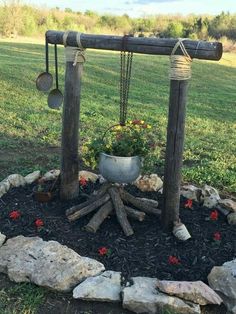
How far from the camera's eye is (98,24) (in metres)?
51.5

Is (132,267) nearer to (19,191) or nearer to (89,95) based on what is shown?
(19,191)

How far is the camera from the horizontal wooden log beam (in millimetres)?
3644

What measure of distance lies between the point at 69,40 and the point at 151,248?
1.98 meters

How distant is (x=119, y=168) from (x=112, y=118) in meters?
5.84

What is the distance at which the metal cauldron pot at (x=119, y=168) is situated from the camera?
13.4 ft

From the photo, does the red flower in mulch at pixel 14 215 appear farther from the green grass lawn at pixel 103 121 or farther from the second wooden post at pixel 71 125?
the green grass lawn at pixel 103 121

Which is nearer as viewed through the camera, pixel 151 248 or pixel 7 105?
pixel 151 248

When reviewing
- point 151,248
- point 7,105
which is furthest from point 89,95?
point 151,248

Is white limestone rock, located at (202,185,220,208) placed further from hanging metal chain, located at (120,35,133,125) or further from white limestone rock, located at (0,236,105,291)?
white limestone rock, located at (0,236,105,291)

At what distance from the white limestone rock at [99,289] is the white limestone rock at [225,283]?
0.69 metres

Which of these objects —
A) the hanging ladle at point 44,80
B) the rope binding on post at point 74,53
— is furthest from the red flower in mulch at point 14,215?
the rope binding on post at point 74,53

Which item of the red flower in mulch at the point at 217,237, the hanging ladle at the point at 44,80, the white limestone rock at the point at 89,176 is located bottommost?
the red flower in mulch at the point at 217,237

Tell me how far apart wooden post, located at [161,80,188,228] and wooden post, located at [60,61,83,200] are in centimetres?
98

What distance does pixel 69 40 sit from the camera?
14.0 ft
